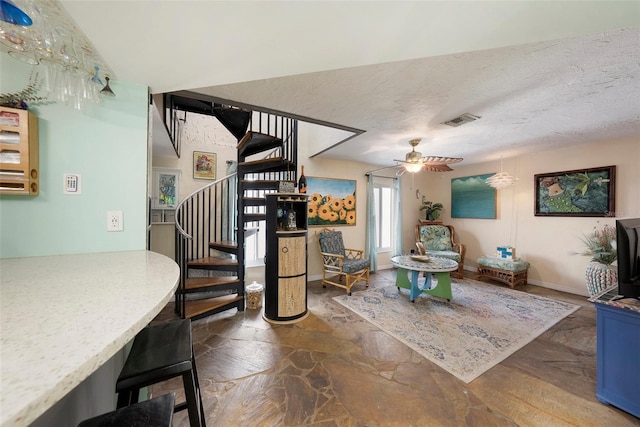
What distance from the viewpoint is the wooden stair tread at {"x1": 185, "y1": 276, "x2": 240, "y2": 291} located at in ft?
9.07

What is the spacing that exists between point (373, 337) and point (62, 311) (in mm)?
2474

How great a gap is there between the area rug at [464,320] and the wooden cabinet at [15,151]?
2.99 metres

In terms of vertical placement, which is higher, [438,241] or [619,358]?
[438,241]

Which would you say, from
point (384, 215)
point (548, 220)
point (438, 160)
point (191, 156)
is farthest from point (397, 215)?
point (191, 156)

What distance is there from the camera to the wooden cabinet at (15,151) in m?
1.09

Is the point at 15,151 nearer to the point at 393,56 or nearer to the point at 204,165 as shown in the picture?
the point at 393,56

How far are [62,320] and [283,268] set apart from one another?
2335 mm

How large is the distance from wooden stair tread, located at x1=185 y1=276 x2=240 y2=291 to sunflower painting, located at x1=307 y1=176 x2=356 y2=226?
5.66 ft

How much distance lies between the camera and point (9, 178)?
1102 mm

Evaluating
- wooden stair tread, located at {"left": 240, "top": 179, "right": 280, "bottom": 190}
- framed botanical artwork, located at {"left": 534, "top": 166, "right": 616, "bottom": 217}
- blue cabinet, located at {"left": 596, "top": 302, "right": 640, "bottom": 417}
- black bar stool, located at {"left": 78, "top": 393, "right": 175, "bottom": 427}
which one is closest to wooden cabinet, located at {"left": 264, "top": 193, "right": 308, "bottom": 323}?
wooden stair tread, located at {"left": 240, "top": 179, "right": 280, "bottom": 190}

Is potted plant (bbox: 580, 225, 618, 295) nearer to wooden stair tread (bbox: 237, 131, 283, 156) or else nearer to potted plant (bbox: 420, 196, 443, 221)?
potted plant (bbox: 420, 196, 443, 221)

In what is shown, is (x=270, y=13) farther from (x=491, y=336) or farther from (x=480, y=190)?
(x=480, y=190)

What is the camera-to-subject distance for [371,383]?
1.81m

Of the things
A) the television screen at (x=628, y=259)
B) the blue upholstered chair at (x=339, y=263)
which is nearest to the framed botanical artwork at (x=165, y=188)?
the blue upholstered chair at (x=339, y=263)
